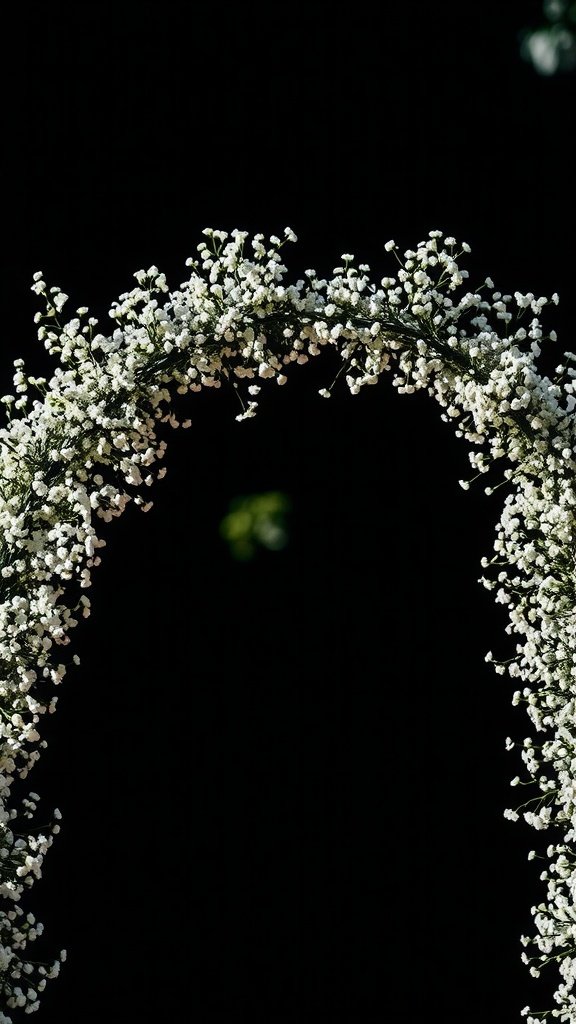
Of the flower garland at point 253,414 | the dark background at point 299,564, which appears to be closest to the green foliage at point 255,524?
the dark background at point 299,564

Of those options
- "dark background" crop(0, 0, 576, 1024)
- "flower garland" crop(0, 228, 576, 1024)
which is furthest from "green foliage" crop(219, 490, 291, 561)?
"flower garland" crop(0, 228, 576, 1024)

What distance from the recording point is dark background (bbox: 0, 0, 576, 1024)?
4.73 metres

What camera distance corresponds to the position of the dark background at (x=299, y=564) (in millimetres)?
4727

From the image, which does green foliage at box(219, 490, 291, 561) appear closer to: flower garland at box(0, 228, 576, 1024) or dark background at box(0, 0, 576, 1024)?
dark background at box(0, 0, 576, 1024)

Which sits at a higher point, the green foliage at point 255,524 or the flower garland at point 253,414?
the green foliage at point 255,524

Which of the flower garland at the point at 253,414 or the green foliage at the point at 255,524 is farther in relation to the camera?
the green foliage at the point at 255,524

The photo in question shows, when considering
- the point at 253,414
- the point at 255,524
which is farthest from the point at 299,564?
the point at 253,414

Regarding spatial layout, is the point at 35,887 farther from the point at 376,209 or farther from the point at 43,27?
the point at 43,27

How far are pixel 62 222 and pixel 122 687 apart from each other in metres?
1.88

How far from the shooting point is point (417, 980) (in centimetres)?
Result: 473

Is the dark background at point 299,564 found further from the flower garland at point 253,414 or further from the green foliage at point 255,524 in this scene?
the flower garland at point 253,414

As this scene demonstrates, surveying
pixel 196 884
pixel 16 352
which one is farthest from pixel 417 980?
pixel 16 352

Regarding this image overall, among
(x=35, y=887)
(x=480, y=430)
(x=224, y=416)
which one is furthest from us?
(x=224, y=416)

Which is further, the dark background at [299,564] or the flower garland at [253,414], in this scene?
the dark background at [299,564]
